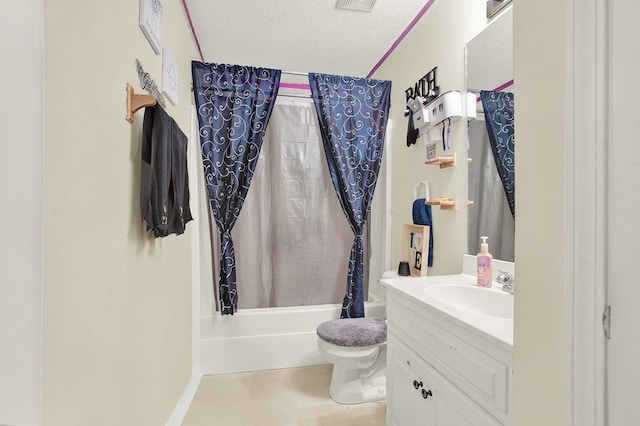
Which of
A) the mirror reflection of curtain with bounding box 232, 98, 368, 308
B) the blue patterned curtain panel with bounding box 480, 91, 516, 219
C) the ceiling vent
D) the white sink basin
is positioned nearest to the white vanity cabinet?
the white sink basin

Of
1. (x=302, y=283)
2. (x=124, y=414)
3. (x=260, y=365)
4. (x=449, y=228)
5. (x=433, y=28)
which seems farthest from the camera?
(x=302, y=283)

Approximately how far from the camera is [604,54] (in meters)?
0.45

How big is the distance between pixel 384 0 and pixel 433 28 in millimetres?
373

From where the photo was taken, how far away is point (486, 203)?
1.50 meters

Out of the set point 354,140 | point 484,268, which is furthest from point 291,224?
point 484,268

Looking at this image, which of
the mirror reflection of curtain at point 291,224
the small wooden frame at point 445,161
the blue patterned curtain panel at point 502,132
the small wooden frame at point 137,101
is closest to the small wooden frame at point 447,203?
the small wooden frame at point 445,161

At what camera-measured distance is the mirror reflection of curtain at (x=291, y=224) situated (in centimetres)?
239

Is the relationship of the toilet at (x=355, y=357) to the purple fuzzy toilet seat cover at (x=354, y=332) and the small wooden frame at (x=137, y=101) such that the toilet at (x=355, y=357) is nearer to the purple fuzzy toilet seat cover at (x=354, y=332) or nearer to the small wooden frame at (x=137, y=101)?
the purple fuzzy toilet seat cover at (x=354, y=332)

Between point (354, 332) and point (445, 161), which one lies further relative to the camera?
point (354, 332)

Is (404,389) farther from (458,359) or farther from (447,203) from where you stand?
(447,203)

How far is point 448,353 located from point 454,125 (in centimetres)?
127

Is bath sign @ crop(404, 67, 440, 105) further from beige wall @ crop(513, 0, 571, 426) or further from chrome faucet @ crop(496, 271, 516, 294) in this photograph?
beige wall @ crop(513, 0, 571, 426)

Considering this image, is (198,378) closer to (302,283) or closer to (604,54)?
(302,283)

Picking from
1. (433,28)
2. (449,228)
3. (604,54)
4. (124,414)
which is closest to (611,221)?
(604,54)
